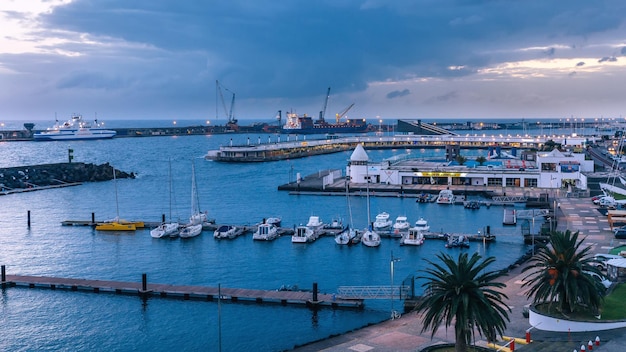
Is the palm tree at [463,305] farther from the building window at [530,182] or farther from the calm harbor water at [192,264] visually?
the building window at [530,182]

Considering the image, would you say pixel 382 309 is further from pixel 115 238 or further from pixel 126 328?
pixel 115 238

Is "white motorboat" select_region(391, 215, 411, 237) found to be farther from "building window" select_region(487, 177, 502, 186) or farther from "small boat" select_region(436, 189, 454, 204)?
"building window" select_region(487, 177, 502, 186)

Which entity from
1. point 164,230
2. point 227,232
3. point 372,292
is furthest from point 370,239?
point 164,230

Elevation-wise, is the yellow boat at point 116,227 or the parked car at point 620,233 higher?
the parked car at point 620,233

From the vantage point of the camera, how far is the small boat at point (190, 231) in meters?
46.5

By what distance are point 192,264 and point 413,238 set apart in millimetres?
14712

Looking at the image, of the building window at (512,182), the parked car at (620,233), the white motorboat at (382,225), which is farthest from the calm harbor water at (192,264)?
the building window at (512,182)

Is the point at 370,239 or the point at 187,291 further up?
the point at 370,239

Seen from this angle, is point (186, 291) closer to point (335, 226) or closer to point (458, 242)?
point (335, 226)

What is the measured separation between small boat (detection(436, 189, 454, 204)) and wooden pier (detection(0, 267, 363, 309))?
33102 millimetres

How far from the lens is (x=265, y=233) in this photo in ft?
148

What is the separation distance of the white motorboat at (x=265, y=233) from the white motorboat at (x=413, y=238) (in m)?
9.44

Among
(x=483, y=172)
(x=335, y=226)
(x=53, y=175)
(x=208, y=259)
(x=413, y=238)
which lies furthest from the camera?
(x=53, y=175)

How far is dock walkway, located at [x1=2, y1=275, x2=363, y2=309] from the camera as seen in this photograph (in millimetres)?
28797
